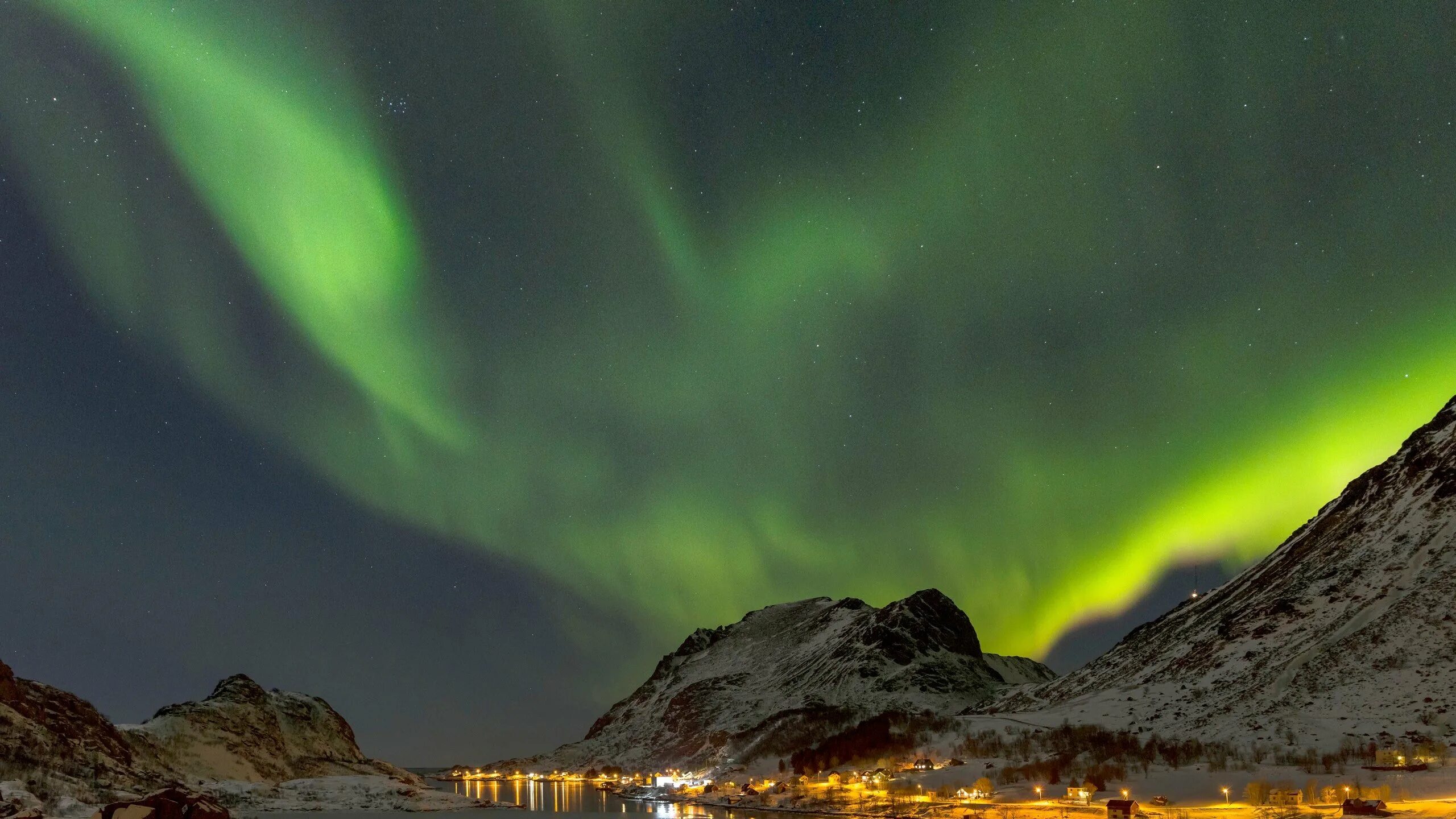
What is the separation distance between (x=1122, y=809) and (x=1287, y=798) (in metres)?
16.2

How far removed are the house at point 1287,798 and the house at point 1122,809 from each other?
44.0 feet

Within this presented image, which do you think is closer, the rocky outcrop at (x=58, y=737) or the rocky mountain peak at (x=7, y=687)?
the rocky outcrop at (x=58, y=737)

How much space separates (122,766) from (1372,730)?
15781cm

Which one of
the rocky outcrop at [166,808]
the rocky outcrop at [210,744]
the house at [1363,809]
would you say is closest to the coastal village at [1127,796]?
the house at [1363,809]

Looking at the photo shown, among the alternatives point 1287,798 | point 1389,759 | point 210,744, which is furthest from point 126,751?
point 1389,759

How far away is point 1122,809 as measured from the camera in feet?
370

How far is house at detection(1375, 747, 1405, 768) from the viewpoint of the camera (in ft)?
409

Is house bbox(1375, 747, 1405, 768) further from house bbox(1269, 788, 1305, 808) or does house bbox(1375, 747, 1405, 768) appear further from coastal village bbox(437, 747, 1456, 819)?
house bbox(1269, 788, 1305, 808)

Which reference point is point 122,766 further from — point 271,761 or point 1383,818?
point 1383,818

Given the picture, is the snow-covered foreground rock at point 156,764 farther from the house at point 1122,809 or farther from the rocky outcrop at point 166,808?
the house at point 1122,809

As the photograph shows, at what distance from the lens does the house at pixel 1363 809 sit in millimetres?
92562

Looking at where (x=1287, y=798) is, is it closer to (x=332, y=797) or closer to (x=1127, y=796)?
(x=1127, y=796)

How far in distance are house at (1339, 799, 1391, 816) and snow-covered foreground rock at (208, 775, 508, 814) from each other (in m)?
120

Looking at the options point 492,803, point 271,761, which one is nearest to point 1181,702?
point 492,803
